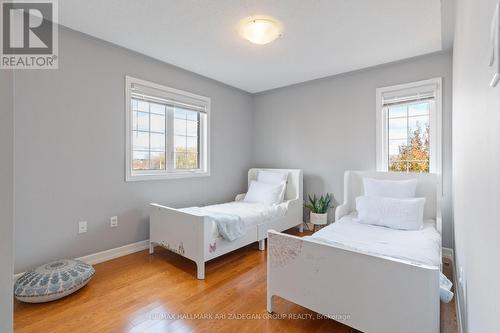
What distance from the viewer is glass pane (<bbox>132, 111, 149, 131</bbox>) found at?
303 centimetres

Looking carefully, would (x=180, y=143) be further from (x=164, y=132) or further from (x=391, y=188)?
(x=391, y=188)

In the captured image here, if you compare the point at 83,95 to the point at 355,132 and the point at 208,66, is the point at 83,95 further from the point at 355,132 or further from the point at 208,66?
the point at 355,132

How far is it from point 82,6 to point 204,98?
1.86 m

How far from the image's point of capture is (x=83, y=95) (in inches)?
101

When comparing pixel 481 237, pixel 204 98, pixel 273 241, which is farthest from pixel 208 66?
pixel 481 237

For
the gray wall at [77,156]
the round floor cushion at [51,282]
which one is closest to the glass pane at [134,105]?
the gray wall at [77,156]

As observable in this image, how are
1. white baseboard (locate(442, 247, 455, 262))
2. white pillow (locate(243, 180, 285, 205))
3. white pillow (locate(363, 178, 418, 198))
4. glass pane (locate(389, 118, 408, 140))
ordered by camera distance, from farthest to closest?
white pillow (locate(243, 180, 285, 205)) → glass pane (locate(389, 118, 408, 140)) → white baseboard (locate(442, 247, 455, 262)) → white pillow (locate(363, 178, 418, 198))

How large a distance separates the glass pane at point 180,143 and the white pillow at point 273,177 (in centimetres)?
132

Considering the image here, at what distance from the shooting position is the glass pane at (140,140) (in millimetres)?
3035

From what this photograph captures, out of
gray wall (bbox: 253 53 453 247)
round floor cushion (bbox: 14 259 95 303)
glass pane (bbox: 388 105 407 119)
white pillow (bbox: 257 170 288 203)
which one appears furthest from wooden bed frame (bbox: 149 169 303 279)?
glass pane (bbox: 388 105 407 119)

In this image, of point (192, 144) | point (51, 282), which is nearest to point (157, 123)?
point (192, 144)

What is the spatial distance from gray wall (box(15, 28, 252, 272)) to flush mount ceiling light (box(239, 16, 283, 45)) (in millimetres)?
1431

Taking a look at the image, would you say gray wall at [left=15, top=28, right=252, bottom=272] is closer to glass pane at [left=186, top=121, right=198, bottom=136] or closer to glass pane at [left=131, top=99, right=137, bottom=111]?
glass pane at [left=131, top=99, right=137, bottom=111]

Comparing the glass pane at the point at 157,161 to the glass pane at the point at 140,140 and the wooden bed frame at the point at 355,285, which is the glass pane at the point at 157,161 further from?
the wooden bed frame at the point at 355,285
